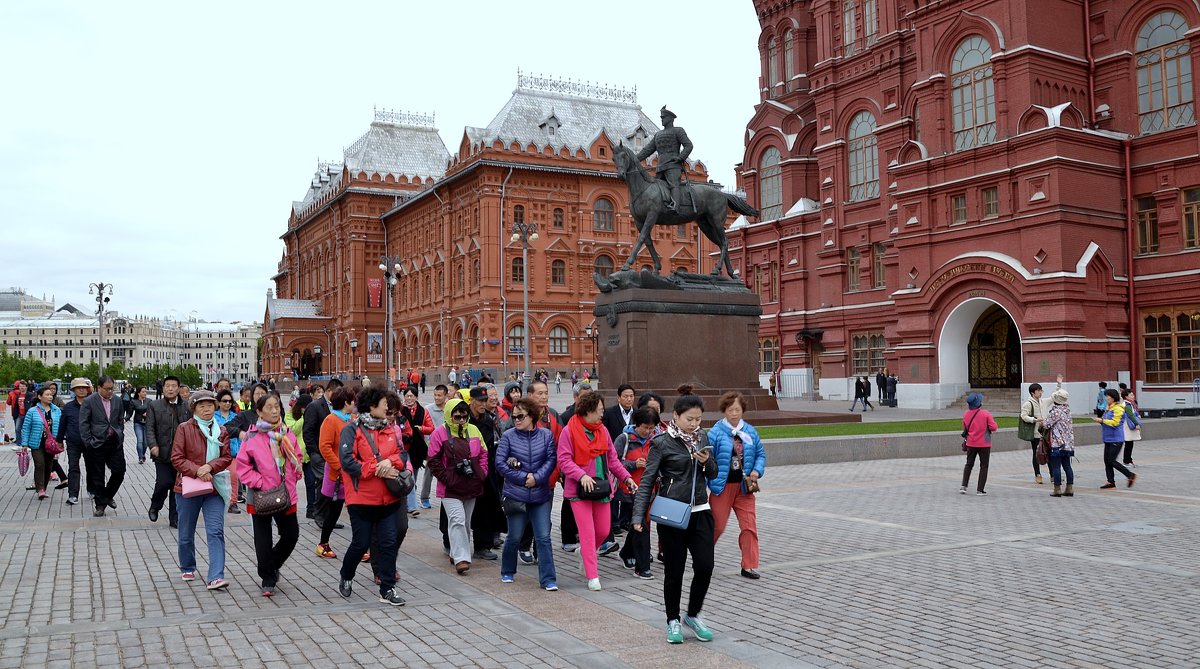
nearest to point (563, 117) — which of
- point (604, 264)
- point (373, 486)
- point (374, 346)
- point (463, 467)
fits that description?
point (604, 264)

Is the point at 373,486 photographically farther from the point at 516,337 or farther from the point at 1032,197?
the point at 516,337

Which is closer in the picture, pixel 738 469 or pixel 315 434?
pixel 738 469

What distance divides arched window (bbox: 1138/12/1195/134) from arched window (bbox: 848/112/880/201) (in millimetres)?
10898

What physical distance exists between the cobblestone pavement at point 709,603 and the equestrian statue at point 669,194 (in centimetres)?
1085

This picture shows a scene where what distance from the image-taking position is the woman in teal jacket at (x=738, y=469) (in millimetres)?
8578

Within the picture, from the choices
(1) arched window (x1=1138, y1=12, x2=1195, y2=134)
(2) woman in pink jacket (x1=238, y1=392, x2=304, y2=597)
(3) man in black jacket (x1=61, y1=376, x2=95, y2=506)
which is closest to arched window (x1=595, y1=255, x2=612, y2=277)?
(1) arched window (x1=1138, y1=12, x2=1195, y2=134)

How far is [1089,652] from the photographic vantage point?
21.9 feet

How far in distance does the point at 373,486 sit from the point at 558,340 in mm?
56904

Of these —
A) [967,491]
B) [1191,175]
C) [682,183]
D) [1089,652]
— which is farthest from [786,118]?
[1089,652]

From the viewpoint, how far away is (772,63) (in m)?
51.2

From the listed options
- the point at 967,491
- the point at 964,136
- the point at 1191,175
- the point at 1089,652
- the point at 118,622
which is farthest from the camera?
the point at 964,136

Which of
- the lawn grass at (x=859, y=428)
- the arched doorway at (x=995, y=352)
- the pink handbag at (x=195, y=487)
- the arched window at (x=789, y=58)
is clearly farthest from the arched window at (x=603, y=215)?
the pink handbag at (x=195, y=487)

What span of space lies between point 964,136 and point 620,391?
28825 millimetres

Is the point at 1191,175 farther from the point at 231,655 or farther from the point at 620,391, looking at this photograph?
the point at 231,655
